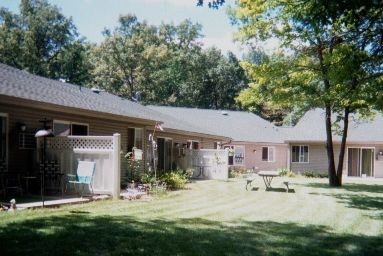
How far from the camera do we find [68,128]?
1454 centimetres

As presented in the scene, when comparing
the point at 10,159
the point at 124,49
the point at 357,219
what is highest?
the point at 124,49

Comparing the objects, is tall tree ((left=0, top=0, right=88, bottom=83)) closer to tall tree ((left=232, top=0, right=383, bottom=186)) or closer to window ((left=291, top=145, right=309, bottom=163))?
window ((left=291, top=145, right=309, bottom=163))

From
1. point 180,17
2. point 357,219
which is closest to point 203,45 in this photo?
point 180,17

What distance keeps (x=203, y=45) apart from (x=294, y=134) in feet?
91.5

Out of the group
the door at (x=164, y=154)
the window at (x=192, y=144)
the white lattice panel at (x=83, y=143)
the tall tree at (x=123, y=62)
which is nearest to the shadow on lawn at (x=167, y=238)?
the white lattice panel at (x=83, y=143)

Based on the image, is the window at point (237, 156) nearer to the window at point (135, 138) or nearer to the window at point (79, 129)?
the window at point (135, 138)

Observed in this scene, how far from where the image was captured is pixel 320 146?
3475cm

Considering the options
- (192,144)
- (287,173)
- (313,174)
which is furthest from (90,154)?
(313,174)

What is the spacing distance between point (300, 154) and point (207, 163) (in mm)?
12647

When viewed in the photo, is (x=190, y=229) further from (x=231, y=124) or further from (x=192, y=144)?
(x=231, y=124)

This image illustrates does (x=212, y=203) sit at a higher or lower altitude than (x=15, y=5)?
lower

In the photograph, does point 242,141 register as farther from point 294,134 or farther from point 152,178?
point 152,178

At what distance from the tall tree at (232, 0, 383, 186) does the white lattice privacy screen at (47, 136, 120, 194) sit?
6426 millimetres

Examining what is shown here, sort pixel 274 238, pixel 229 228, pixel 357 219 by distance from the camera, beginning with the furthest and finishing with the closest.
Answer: pixel 357 219 < pixel 229 228 < pixel 274 238
